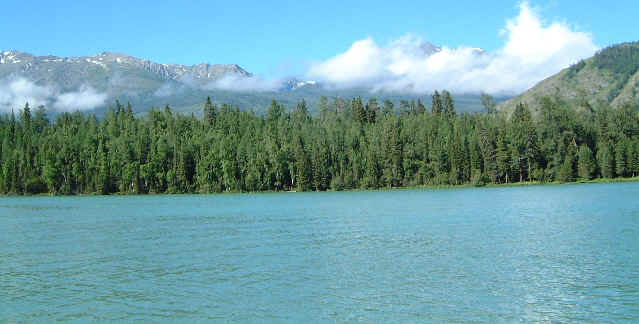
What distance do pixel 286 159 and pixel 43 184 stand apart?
269 feet

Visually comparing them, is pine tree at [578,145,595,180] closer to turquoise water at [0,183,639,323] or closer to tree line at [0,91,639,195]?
tree line at [0,91,639,195]

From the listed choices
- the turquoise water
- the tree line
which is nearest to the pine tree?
the tree line

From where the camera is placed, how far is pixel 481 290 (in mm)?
29906

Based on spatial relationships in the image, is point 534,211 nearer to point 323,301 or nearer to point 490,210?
point 490,210

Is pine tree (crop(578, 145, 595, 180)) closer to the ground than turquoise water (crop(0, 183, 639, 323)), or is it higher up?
higher up

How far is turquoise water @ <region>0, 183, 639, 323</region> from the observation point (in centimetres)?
2706

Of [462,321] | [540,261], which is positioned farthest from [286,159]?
[462,321]

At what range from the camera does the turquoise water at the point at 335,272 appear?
88.8ft

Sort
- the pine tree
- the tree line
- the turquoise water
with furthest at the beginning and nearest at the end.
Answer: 1. the tree line
2. the pine tree
3. the turquoise water

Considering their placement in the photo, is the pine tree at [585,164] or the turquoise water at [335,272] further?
the pine tree at [585,164]

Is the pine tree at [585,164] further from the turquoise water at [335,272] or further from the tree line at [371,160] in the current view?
the turquoise water at [335,272]

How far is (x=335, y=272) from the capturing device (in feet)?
117

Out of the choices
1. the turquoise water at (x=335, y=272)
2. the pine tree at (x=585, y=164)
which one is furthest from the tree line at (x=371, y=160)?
the turquoise water at (x=335, y=272)

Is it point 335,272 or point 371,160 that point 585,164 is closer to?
point 371,160
